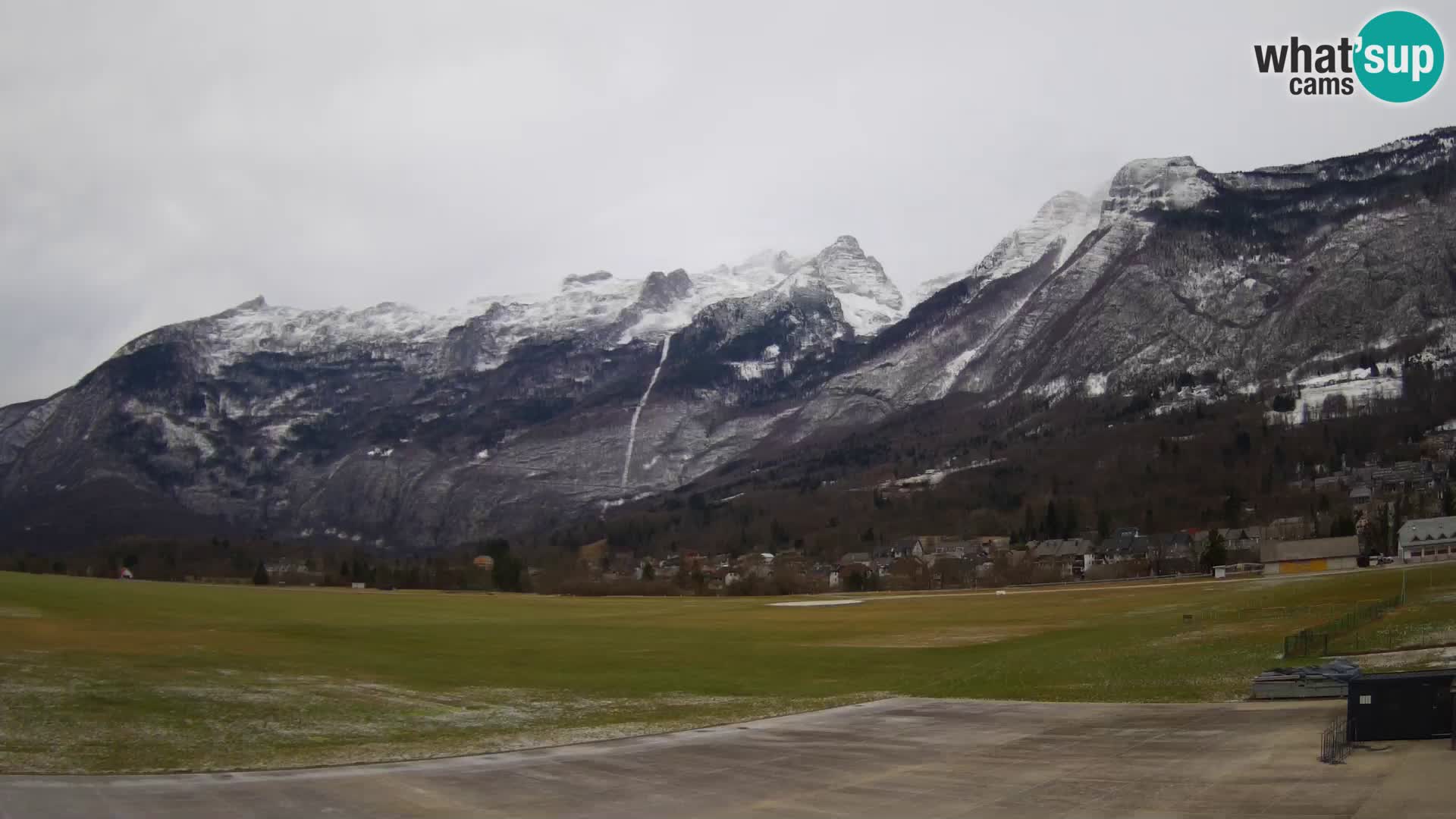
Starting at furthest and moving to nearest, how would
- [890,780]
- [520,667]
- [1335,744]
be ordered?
1. [520,667]
2. [890,780]
3. [1335,744]

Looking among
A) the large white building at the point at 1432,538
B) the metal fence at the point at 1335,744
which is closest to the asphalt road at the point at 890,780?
the metal fence at the point at 1335,744

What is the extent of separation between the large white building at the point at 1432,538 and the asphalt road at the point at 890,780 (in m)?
107

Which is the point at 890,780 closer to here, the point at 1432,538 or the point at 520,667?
the point at 520,667

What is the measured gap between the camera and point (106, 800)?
2683 centimetres

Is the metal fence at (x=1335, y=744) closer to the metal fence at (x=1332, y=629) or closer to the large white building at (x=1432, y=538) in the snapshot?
the metal fence at (x=1332, y=629)

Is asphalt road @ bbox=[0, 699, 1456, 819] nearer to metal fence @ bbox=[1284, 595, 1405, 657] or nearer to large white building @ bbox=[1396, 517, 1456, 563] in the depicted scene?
metal fence @ bbox=[1284, 595, 1405, 657]

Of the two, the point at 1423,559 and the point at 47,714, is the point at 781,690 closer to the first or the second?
the point at 47,714

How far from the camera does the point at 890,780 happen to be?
97.1ft

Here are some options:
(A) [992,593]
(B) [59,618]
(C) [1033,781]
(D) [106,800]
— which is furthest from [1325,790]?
(A) [992,593]

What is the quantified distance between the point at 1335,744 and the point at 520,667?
4799 centimetres

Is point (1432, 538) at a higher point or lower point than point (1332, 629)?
higher

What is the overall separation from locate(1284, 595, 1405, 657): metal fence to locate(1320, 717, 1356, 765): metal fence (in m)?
18.8

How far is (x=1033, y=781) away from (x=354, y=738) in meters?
24.0

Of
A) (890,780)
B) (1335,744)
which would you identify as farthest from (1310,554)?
(890,780)
